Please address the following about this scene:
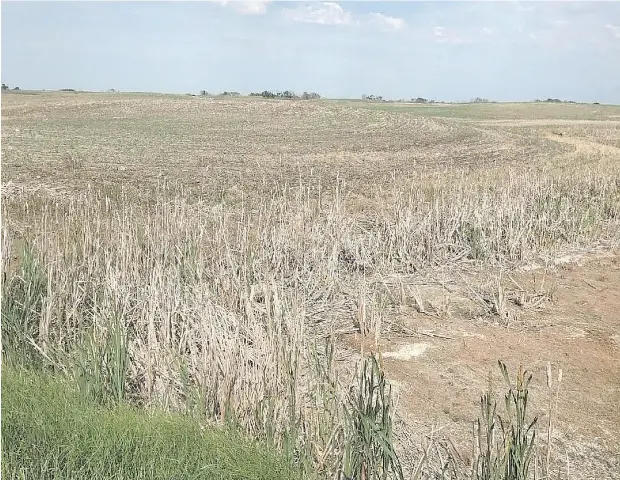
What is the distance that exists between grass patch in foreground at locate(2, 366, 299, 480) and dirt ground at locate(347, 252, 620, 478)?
3.57 feet

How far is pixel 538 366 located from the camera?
16.4ft

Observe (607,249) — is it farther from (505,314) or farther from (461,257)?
(505,314)

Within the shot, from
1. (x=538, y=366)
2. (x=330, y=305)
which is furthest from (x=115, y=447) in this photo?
(x=538, y=366)

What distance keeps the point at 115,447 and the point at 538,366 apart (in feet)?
11.2

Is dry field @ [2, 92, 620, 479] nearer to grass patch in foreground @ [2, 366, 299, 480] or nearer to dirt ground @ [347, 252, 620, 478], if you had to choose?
dirt ground @ [347, 252, 620, 478]

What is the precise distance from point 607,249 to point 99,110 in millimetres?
34569

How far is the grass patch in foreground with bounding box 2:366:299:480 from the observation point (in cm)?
278

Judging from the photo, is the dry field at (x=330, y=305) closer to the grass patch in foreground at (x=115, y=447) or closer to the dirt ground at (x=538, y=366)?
the dirt ground at (x=538, y=366)

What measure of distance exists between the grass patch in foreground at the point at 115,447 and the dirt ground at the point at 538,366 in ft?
3.57

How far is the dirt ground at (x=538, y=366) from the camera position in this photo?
3988 millimetres

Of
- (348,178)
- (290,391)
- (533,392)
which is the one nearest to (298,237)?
(533,392)

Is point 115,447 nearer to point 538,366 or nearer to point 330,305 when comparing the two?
point 330,305

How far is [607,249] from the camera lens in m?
8.12

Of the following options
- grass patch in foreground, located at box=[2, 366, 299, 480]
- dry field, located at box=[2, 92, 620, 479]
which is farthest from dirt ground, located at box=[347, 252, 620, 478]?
grass patch in foreground, located at box=[2, 366, 299, 480]
